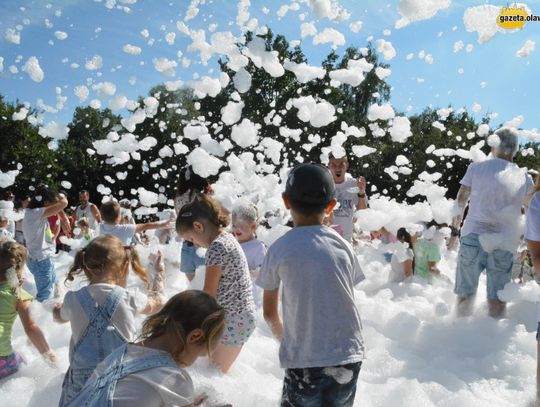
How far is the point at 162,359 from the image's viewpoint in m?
1.52

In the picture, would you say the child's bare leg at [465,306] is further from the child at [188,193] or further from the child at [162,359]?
the child at [162,359]

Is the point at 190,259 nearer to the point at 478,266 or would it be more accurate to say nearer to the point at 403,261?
the point at 403,261

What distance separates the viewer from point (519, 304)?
4.67 metres

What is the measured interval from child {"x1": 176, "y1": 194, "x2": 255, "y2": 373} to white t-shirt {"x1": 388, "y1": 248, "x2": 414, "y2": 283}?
3.40 m

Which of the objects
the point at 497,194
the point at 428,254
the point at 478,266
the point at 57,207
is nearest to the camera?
the point at 497,194

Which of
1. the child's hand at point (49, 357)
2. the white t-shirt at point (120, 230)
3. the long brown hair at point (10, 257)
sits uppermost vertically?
the long brown hair at point (10, 257)

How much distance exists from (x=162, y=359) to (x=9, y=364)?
1.93 metres

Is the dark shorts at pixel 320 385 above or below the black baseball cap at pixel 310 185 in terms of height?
below

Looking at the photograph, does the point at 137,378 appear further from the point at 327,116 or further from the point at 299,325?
the point at 327,116

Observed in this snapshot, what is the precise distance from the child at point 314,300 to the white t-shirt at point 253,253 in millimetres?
1874

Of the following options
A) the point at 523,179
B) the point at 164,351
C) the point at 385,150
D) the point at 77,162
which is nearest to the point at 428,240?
the point at 523,179

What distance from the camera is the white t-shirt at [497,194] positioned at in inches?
165

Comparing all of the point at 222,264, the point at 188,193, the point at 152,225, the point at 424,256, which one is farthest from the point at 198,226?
the point at 424,256

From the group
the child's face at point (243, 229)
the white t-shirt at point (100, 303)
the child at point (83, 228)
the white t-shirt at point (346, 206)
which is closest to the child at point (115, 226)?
the child's face at point (243, 229)
